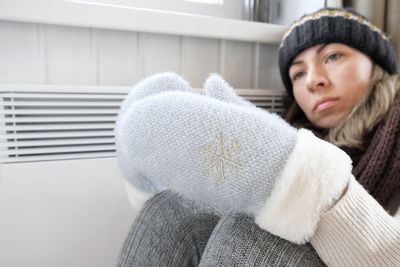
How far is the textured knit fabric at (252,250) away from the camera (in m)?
0.33

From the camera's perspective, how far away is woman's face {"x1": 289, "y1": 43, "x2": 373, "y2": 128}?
0.65 m

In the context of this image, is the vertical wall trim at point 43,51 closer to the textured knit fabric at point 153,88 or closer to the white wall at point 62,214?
the white wall at point 62,214

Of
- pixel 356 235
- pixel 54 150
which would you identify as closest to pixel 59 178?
pixel 54 150

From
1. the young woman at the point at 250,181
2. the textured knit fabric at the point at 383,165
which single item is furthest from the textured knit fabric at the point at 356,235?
the textured knit fabric at the point at 383,165

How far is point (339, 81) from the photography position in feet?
2.14

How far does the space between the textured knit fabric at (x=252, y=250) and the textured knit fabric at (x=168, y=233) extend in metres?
0.12

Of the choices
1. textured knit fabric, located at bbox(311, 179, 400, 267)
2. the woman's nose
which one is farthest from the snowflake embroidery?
the woman's nose

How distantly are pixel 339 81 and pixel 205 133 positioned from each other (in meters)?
0.48

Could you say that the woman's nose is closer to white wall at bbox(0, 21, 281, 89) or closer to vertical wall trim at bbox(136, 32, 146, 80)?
white wall at bbox(0, 21, 281, 89)

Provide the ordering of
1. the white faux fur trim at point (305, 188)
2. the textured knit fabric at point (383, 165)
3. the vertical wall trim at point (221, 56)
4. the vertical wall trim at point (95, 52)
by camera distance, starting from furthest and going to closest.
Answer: the vertical wall trim at point (221, 56) < the vertical wall trim at point (95, 52) < the textured knit fabric at point (383, 165) < the white faux fur trim at point (305, 188)

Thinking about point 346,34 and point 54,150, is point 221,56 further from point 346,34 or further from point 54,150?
point 54,150

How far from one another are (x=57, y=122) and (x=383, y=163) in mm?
735

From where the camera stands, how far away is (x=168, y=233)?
0.46 m

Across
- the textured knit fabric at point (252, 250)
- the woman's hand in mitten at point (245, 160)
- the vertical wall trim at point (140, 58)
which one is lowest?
the textured knit fabric at point (252, 250)
